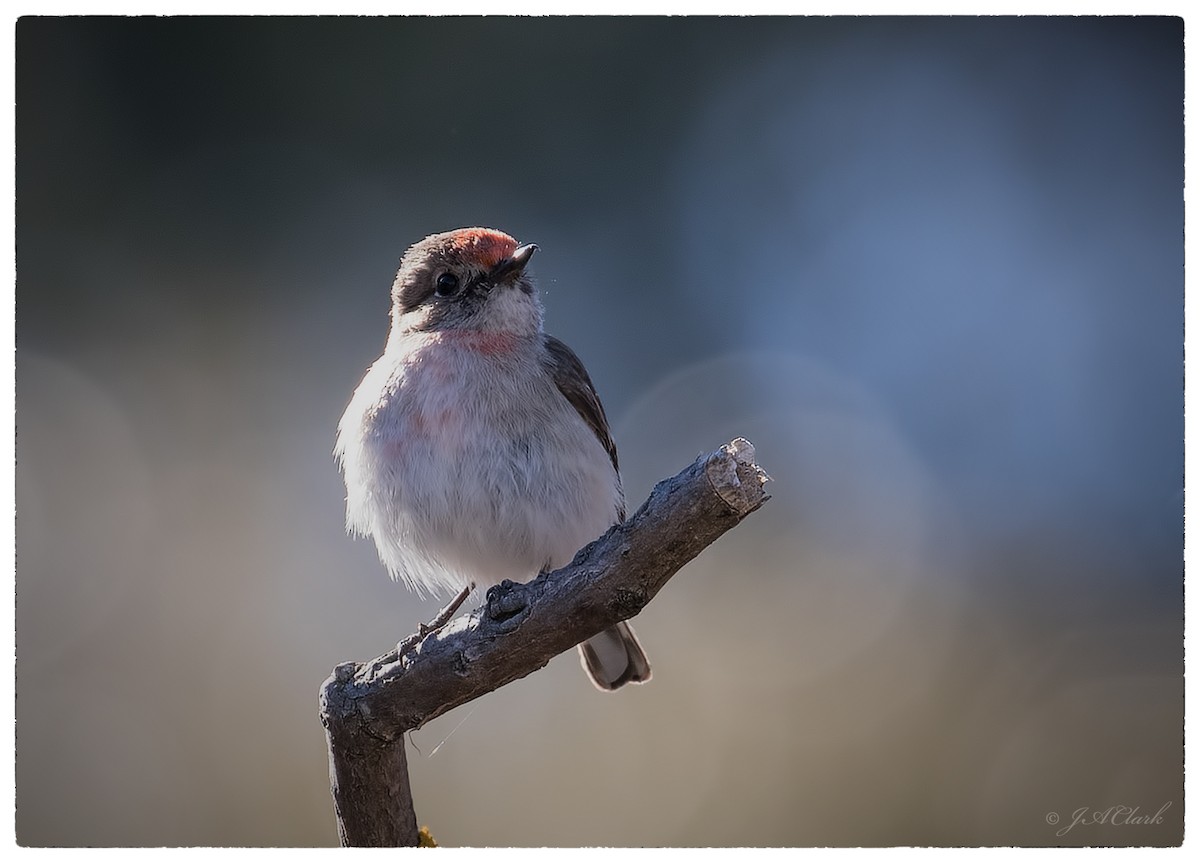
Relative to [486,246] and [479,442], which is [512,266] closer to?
[486,246]

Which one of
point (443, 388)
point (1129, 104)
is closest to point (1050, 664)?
point (1129, 104)

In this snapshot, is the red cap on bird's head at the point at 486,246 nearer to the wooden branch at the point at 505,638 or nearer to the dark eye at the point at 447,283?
the dark eye at the point at 447,283

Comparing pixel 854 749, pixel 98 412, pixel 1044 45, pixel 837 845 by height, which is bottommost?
pixel 837 845

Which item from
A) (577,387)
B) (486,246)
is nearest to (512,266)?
(486,246)

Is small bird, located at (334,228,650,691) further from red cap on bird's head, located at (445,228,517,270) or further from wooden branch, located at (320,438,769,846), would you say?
wooden branch, located at (320,438,769,846)

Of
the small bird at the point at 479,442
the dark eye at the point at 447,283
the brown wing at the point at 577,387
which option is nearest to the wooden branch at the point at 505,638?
the small bird at the point at 479,442

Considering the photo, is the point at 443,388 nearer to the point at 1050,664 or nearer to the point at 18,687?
the point at 18,687
